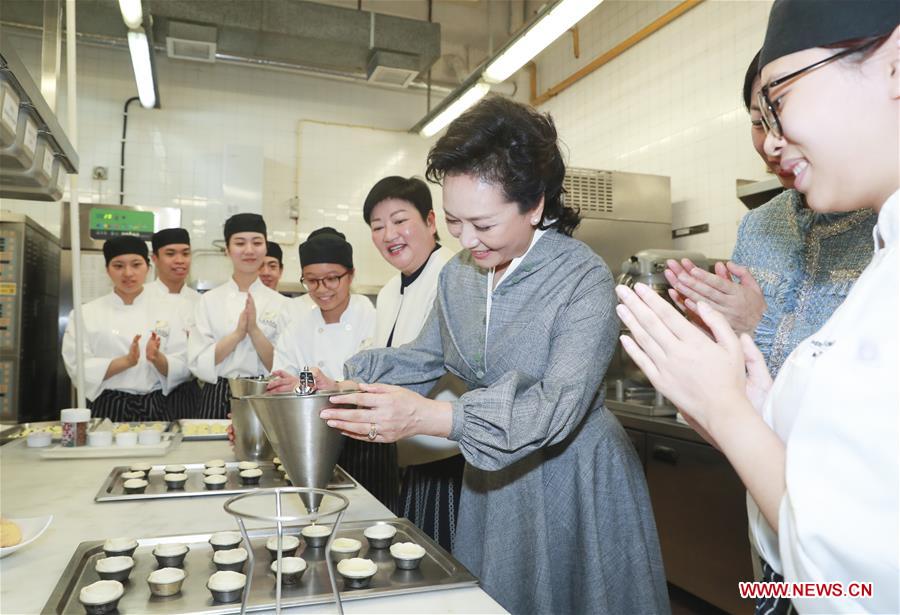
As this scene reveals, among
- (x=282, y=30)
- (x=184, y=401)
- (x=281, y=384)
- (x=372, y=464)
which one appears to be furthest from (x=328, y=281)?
(x=282, y=30)

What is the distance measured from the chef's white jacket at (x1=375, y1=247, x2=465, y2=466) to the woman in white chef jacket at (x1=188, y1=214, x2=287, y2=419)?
1281 mm

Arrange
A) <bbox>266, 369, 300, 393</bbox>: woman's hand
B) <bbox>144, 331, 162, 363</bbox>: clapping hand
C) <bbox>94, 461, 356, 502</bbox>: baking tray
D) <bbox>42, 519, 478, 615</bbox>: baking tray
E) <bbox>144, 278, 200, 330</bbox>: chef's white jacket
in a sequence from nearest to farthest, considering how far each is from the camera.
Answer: <bbox>42, 519, 478, 615</bbox>: baking tray < <bbox>94, 461, 356, 502</bbox>: baking tray < <bbox>266, 369, 300, 393</bbox>: woman's hand < <bbox>144, 331, 162, 363</bbox>: clapping hand < <bbox>144, 278, 200, 330</bbox>: chef's white jacket

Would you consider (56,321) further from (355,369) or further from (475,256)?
(475,256)

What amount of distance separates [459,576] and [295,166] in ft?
17.8

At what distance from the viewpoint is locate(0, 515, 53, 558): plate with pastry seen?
3.35 feet

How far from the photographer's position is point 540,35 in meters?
3.59

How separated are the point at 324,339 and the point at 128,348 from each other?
155cm

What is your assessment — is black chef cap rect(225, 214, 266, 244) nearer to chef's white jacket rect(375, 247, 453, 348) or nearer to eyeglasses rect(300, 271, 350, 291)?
eyeglasses rect(300, 271, 350, 291)

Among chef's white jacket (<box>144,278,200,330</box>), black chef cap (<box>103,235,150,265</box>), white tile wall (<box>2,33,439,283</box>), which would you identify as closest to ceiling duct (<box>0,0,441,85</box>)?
white tile wall (<box>2,33,439,283</box>)

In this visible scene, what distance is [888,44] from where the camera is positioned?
2.27 ft

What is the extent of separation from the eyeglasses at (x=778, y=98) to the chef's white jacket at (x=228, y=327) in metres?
3.08

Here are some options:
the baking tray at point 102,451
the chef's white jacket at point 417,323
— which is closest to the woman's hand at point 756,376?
the chef's white jacket at point 417,323

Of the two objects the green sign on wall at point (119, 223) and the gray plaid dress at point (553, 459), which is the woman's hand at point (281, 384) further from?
the green sign on wall at point (119, 223)

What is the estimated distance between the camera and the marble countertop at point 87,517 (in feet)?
2.87
